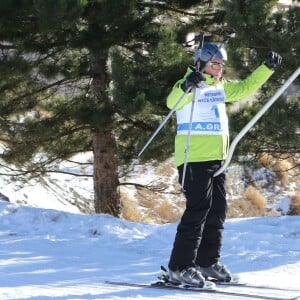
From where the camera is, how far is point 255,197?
1805 centimetres

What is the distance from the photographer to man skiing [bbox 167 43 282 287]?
4098 mm

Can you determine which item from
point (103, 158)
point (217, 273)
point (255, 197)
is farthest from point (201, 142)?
point (255, 197)

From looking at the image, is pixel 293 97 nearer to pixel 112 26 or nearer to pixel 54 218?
pixel 112 26

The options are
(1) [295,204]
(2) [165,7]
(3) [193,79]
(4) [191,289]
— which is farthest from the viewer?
(1) [295,204]

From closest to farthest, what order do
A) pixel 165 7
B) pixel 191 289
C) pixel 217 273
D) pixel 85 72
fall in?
pixel 191 289 → pixel 217 273 → pixel 85 72 → pixel 165 7

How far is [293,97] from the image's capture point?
7.32m

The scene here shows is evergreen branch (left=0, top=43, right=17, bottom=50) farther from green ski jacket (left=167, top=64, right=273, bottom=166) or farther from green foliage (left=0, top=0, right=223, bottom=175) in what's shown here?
green ski jacket (left=167, top=64, right=273, bottom=166)

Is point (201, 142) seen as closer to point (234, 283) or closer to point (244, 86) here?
point (244, 86)

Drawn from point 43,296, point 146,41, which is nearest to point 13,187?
point 146,41

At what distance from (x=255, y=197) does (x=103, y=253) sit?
1293 cm

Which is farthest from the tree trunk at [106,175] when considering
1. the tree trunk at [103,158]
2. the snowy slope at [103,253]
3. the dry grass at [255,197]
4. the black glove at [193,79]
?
the dry grass at [255,197]

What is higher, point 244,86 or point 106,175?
point 106,175

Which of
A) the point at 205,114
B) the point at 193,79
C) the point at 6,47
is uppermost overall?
the point at 6,47

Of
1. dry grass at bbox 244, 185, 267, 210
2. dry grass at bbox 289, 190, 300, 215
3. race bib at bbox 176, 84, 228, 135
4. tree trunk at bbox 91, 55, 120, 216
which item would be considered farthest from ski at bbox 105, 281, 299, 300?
dry grass at bbox 244, 185, 267, 210
